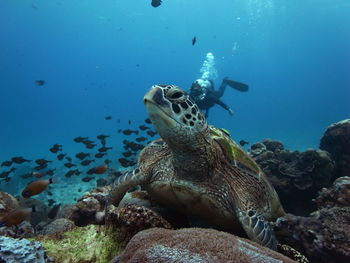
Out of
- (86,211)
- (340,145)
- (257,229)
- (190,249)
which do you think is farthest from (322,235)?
(340,145)

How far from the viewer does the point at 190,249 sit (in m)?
1.60

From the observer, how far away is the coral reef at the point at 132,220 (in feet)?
8.23

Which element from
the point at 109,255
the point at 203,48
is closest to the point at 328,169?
the point at 109,255

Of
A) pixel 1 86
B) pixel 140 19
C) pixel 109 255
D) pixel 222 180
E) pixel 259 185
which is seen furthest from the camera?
pixel 1 86

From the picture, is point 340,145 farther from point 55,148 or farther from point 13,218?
point 55,148

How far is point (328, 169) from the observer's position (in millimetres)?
5504

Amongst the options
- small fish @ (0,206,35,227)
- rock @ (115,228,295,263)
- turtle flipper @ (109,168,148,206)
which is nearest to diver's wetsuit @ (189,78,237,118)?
turtle flipper @ (109,168,148,206)

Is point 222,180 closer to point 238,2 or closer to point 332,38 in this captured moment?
point 238,2

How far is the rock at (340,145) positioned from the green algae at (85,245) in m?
5.42

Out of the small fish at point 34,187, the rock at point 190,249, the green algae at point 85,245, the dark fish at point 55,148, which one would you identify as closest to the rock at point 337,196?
the rock at point 190,249

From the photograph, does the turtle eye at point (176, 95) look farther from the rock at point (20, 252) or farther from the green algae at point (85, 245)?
the rock at point (20, 252)

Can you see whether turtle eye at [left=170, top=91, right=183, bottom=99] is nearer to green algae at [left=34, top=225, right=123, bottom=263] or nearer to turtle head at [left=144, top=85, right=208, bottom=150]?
turtle head at [left=144, top=85, right=208, bottom=150]

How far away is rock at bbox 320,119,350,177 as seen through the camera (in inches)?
231

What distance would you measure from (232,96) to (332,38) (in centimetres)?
6518
